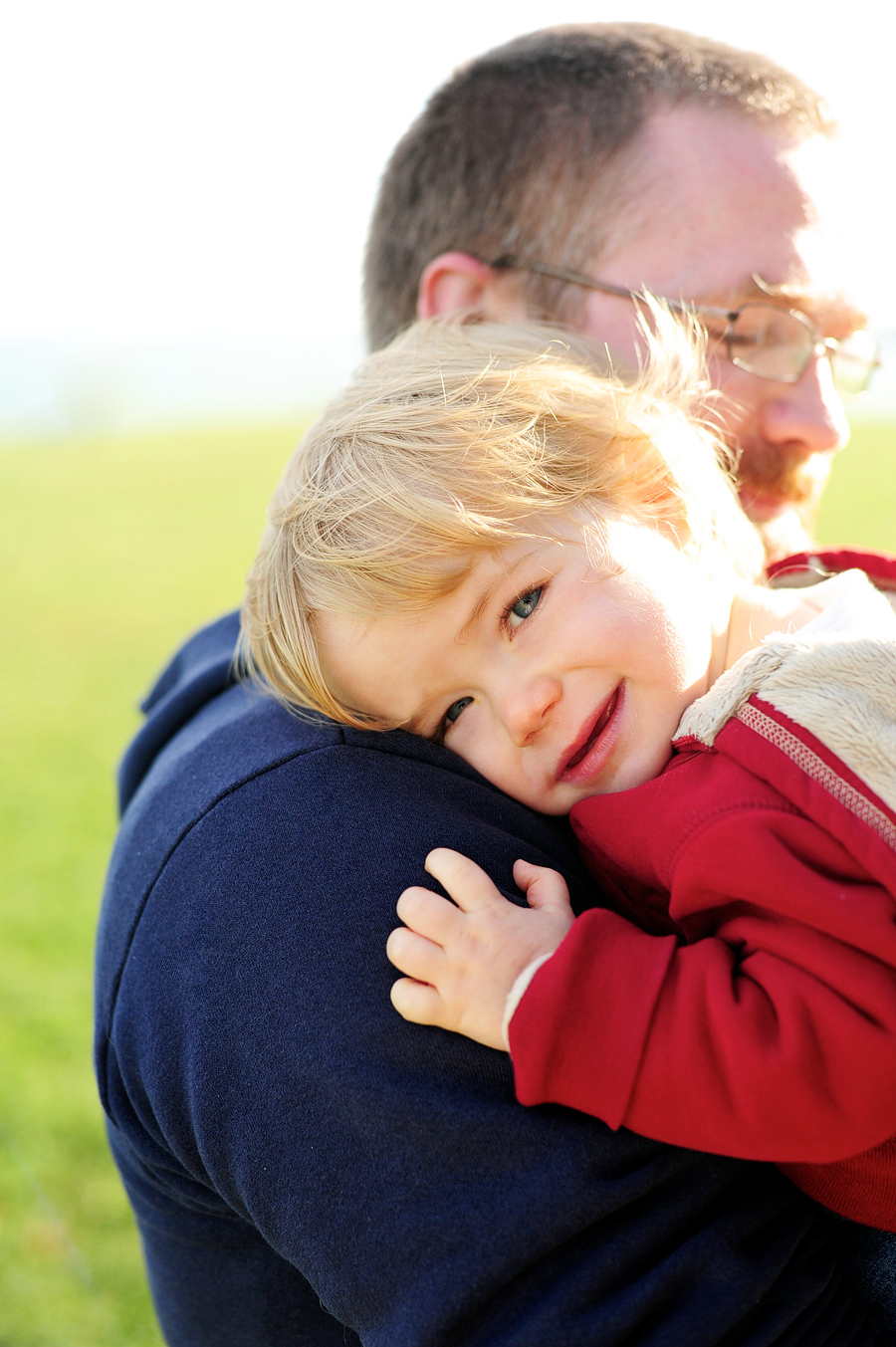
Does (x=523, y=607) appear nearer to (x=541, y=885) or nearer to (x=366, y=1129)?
(x=541, y=885)

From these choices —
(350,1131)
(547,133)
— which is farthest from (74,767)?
(350,1131)

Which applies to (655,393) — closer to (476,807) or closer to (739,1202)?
(476,807)

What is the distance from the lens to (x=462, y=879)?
1.32 meters

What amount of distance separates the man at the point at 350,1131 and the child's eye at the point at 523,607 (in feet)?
0.83

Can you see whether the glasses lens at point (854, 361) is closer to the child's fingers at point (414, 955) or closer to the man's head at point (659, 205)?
the man's head at point (659, 205)

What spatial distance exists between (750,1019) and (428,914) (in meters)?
0.39

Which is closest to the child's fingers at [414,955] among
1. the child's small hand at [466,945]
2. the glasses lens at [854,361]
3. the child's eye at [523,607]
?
the child's small hand at [466,945]

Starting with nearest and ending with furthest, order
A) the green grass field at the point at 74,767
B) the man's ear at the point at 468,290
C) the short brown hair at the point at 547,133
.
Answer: the short brown hair at the point at 547,133, the man's ear at the point at 468,290, the green grass field at the point at 74,767

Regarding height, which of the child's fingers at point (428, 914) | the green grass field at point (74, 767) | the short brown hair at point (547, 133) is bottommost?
the green grass field at point (74, 767)

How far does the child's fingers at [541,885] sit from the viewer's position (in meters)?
1.38

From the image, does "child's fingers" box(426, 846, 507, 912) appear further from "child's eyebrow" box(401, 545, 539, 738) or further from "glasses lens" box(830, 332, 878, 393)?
"glasses lens" box(830, 332, 878, 393)

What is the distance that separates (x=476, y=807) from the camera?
58.9 inches

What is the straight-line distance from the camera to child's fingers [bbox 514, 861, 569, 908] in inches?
54.4

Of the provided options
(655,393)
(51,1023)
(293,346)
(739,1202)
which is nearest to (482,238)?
(655,393)
